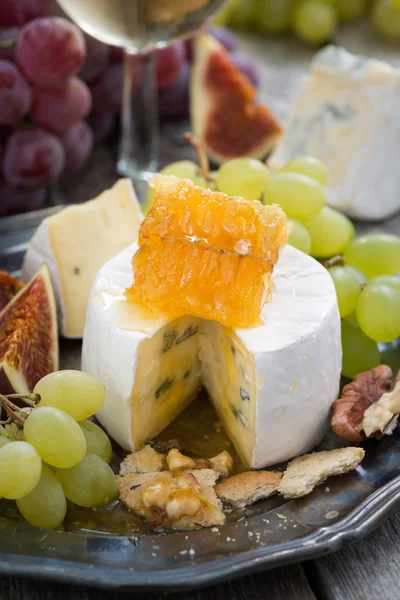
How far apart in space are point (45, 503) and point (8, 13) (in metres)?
1.64

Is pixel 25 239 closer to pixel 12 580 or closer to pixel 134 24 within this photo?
pixel 134 24

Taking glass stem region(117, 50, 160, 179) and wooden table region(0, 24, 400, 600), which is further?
glass stem region(117, 50, 160, 179)

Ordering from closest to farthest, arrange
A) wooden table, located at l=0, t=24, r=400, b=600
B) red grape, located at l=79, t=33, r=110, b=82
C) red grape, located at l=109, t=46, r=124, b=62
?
wooden table, located at l=0, t=24, r=400, b=600 < red grape, located at l=79, t=33, r=110, b=82 < red grape, located at l=109, t=46, r=124, b=62

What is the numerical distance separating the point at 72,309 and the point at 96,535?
67 centimetres

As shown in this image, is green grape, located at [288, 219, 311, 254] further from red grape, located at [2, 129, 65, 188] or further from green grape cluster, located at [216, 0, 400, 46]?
green grape cluster, located at [216, 0, 400, 46]

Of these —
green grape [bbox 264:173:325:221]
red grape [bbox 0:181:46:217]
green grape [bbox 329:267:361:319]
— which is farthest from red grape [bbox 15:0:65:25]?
green grape [bbox 329:267:361:319]

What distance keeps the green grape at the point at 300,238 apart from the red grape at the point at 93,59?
3.54 feet

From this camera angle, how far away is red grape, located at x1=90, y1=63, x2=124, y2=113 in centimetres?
266

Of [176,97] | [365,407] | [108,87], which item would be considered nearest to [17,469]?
[365,407]

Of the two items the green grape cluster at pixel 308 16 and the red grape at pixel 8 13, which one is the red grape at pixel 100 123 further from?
the green grape cluster at pixel 308 16

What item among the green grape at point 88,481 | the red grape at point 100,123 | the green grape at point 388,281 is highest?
the green grape at point 388,281

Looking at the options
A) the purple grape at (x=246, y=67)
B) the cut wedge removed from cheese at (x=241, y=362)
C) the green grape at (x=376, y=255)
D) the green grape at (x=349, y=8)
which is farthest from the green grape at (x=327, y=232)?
the green grape at (x=349, y=8)

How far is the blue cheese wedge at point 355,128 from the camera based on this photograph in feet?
7.75

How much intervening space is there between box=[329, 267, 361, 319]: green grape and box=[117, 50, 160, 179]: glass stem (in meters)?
1.05
